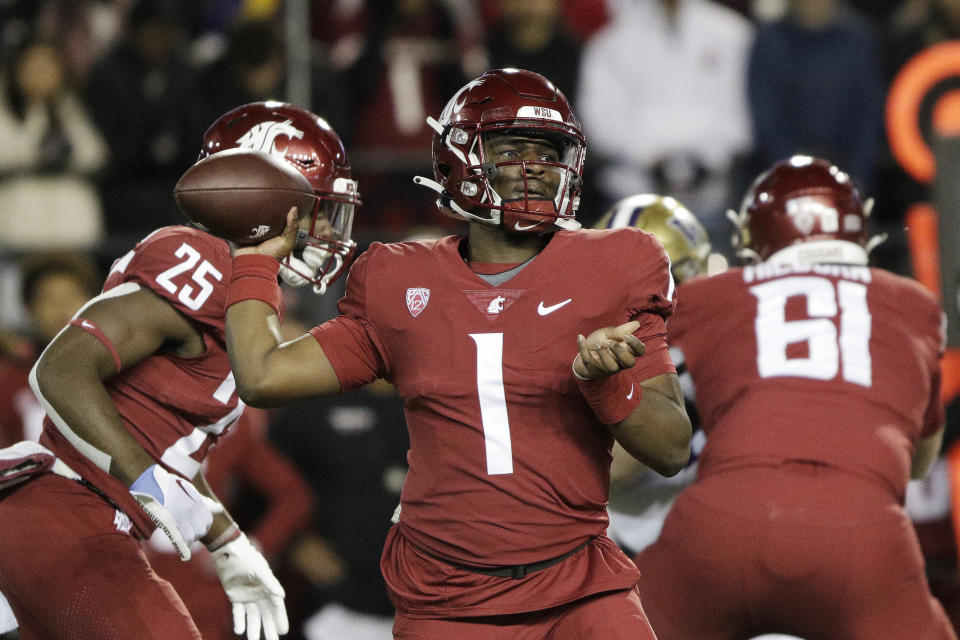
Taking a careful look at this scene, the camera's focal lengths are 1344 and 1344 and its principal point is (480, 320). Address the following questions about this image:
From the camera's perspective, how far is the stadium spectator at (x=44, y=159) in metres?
7.34

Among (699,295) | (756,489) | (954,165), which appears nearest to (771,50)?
(954,165)

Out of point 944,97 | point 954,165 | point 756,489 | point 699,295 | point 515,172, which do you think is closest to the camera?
point 515,172

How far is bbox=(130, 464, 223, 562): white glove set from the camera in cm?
310

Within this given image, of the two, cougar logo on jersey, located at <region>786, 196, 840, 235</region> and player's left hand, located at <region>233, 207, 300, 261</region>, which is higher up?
player's left hand, located at <region>233, 207, 300, 261</region>

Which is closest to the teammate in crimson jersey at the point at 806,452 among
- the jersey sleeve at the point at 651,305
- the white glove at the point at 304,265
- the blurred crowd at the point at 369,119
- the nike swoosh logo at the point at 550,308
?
the jersey sleeve at the point at 651,305

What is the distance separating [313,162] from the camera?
369 cm

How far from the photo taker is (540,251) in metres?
3.08

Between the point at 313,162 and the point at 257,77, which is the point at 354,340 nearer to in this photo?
the point at 313,162

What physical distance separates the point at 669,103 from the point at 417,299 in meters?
4.38

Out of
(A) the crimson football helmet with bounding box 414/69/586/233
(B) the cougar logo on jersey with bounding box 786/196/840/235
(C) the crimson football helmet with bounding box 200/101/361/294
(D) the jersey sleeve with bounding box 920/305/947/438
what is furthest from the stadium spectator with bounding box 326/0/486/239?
(A) the crimson football helmet with bounding box 414/69/586/233

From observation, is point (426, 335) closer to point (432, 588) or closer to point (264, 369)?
point (264, 369)

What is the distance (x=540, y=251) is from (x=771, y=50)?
14.1 feet

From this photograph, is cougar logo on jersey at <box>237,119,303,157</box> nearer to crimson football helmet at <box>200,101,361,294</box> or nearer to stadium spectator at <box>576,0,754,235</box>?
crimson football helmet at <box>200,101,361,294</box>

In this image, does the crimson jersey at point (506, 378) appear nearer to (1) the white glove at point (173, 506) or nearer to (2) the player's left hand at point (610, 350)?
(2) the player's left hand at point (610, 350)
